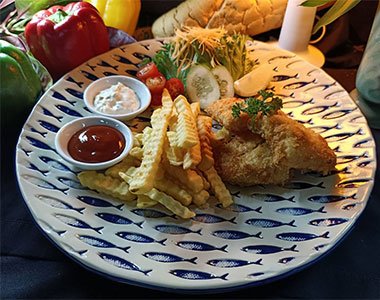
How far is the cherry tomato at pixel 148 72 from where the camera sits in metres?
2.11

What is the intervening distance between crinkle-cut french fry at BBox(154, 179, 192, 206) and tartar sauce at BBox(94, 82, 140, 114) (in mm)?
469

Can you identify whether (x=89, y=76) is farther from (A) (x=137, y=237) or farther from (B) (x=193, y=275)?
(B) (x=193, y=275)

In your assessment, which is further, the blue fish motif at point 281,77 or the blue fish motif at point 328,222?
the blue fish motif at point 281,77

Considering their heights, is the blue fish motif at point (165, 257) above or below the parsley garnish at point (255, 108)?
below

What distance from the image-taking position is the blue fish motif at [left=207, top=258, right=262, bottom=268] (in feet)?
4.62

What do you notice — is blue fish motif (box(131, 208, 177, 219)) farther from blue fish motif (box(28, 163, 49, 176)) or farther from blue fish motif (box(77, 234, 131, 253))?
blue fish motif (box(28, 163, 49, 176))

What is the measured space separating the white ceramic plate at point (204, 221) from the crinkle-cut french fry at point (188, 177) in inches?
3.9

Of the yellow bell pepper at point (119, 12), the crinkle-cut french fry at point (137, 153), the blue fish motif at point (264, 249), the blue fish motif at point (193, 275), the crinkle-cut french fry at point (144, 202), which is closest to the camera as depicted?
the blue fish motif at point (193, 275)

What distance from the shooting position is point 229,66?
2.15m

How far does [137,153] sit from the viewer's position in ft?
5.49

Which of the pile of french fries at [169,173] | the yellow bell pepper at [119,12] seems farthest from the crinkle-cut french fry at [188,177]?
the yellow bell pepper at [119,12]

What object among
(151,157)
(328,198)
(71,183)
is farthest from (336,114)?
(71,183)

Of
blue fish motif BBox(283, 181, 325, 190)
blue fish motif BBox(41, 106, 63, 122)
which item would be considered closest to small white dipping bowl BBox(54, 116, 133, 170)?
blue fish motif BBox(41, 106, 63, 122)

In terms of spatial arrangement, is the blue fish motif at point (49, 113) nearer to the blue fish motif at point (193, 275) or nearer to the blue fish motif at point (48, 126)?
the blue fish motif at point (48, 126)
